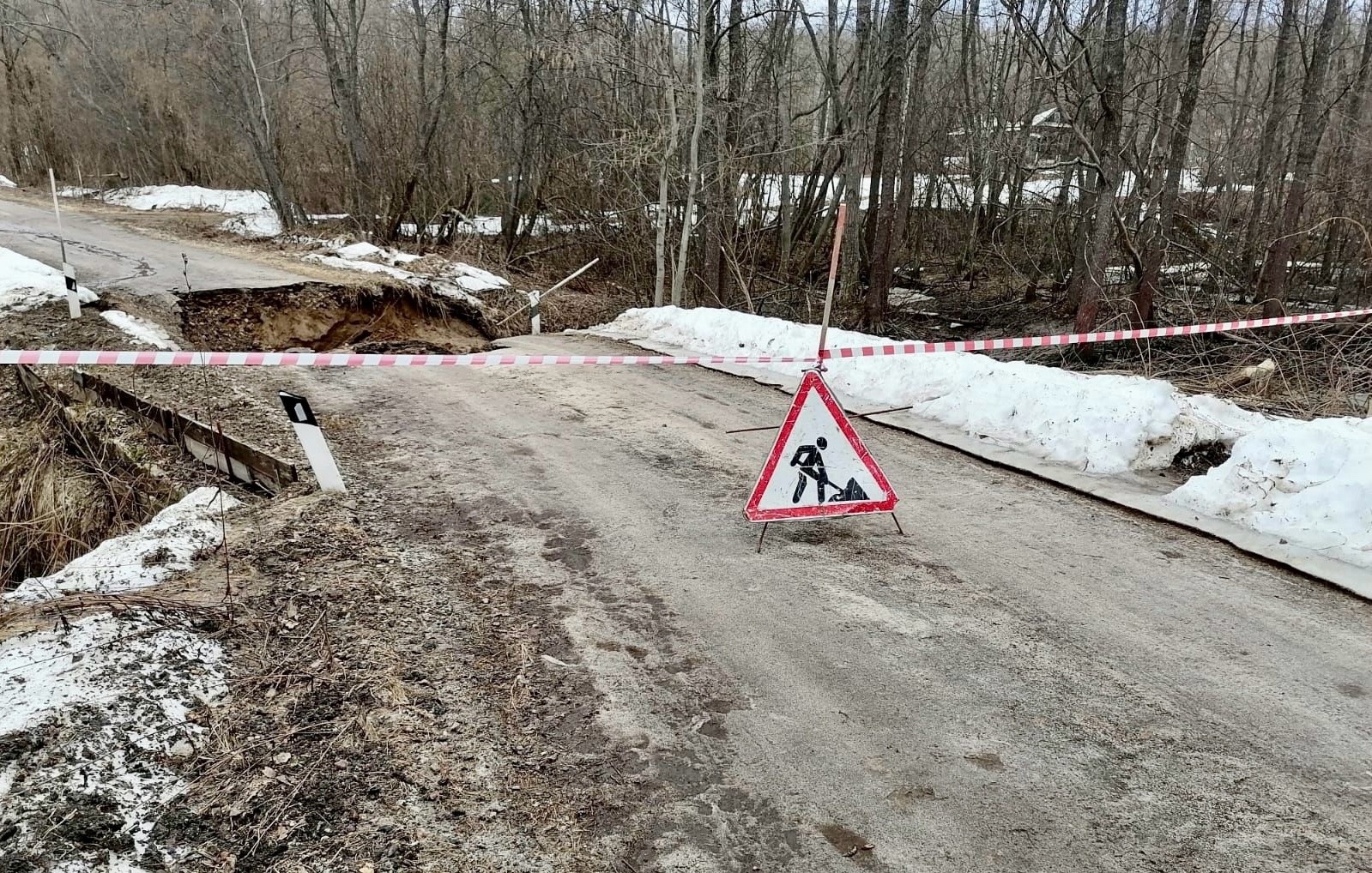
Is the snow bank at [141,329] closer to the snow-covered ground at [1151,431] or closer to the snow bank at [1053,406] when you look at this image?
the snow-covered ground at [1151,431]

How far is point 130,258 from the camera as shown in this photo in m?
15.4

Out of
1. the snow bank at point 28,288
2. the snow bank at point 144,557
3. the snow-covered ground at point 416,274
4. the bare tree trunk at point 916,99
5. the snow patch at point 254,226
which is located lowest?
the snow bank at point 144,557

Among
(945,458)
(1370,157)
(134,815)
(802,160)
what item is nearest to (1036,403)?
(945,458)

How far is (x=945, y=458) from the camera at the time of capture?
7402mm

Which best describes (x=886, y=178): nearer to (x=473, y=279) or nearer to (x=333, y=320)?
(x=473, y=279)

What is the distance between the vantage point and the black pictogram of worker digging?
18.3ft

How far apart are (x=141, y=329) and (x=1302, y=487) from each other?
12.6 meters

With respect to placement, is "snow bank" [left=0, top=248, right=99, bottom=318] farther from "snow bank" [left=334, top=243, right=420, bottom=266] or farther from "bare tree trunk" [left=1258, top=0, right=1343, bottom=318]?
"bare tree trunk" [left=1258, top=0, right=1343, bottom=318]

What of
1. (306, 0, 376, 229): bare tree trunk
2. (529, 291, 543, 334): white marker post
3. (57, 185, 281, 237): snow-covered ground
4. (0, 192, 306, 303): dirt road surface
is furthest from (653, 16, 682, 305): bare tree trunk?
(57, 185, 281, 237): snow-covered ground

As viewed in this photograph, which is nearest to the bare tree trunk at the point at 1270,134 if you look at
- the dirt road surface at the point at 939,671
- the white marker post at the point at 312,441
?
the dirt road surface at the point at 939,671

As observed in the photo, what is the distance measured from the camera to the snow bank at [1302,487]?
5293 millimetres

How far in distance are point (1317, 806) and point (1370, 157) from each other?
1394 centimetres

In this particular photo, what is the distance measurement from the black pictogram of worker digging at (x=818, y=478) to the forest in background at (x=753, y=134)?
797 cm

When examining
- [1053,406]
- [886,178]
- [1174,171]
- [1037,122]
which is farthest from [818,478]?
[1037,122]
